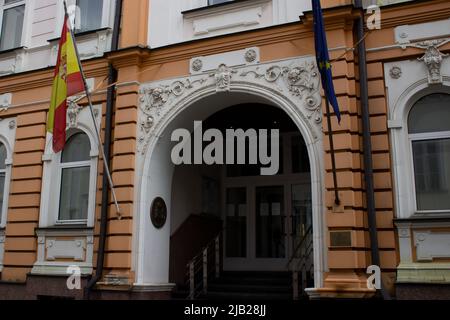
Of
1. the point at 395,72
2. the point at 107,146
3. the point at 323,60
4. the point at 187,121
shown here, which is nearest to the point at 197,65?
the point at 187,121

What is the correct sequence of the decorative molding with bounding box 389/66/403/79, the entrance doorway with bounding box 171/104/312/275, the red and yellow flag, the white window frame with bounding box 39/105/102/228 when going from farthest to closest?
the entrance doorway with bounding box 171/104/312/275 → the white window frame with bounding box 39/105/102/228 → the red and yellow flag → the decorative molding with bounding box 389/66/403/79

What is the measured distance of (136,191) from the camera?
32.0 feet

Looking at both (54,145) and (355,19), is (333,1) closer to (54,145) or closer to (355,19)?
(355,19)

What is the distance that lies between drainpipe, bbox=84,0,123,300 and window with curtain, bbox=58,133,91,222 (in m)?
0.84

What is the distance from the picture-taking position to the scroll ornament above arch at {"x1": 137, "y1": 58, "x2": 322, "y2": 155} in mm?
8750

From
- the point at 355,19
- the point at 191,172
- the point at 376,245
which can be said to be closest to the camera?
the point at 376,245

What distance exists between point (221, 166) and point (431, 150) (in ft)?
18.9

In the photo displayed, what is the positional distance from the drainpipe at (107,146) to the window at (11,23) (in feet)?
10.2

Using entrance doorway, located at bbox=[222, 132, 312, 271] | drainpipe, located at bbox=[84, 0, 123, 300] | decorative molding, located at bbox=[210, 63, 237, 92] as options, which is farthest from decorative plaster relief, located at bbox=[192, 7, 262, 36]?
entrance doorway, located at bbox=[222, 132, 312, 271]

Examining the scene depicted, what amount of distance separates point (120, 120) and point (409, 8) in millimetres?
5432

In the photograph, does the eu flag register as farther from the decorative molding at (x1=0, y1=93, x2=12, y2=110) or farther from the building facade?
the decorative molding at (x1=0, y1=93, x2=12, y2=110)

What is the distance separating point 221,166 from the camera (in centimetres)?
1300

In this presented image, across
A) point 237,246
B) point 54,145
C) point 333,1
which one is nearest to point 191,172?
point 237,246

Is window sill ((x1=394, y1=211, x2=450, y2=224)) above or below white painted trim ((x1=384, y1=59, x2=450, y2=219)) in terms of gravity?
below
